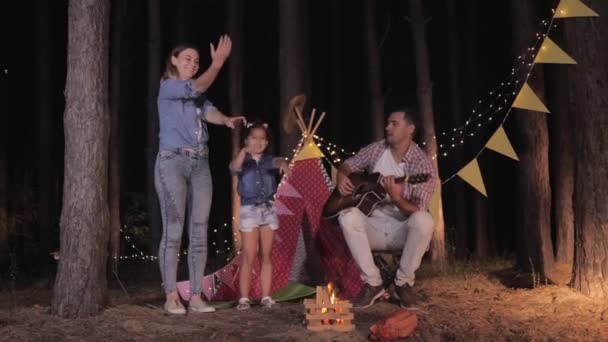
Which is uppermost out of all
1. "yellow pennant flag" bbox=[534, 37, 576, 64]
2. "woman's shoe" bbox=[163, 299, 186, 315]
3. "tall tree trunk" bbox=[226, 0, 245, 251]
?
"tall tree trunk" bbox=[226, 0, 245, 251]

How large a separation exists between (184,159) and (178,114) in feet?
1.04

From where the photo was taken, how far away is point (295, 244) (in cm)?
630

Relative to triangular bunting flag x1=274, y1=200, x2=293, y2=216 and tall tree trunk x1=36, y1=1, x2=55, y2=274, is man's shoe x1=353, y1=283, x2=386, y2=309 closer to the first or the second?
triangular bunting flag x1=274, y1=200, x2=293, y2=216

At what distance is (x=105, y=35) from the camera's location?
5.32 meters

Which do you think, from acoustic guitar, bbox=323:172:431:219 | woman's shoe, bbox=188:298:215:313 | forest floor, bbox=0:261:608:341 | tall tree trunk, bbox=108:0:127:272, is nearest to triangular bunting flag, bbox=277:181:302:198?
acoustic guitar, bbox=323:172:431:219

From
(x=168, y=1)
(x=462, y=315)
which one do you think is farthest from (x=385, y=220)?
(x=168, y=1)

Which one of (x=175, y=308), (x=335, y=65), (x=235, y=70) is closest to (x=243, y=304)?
(x=175, y=308)

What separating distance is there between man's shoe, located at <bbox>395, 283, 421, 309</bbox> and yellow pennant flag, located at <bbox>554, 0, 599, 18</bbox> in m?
2.50

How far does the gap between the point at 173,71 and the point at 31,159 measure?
13527 millimetres

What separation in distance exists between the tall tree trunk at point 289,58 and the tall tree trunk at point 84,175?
4.00m

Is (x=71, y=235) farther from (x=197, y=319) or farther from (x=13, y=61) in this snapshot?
(x=13, y=61)

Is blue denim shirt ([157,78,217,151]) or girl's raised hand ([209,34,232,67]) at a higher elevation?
girl's raised hand ([209,34,232,67])

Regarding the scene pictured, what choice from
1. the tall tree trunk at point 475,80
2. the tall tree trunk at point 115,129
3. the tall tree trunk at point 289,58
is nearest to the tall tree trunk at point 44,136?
the tall tree trunk at point 115,129

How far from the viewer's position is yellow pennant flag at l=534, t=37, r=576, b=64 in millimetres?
6012
